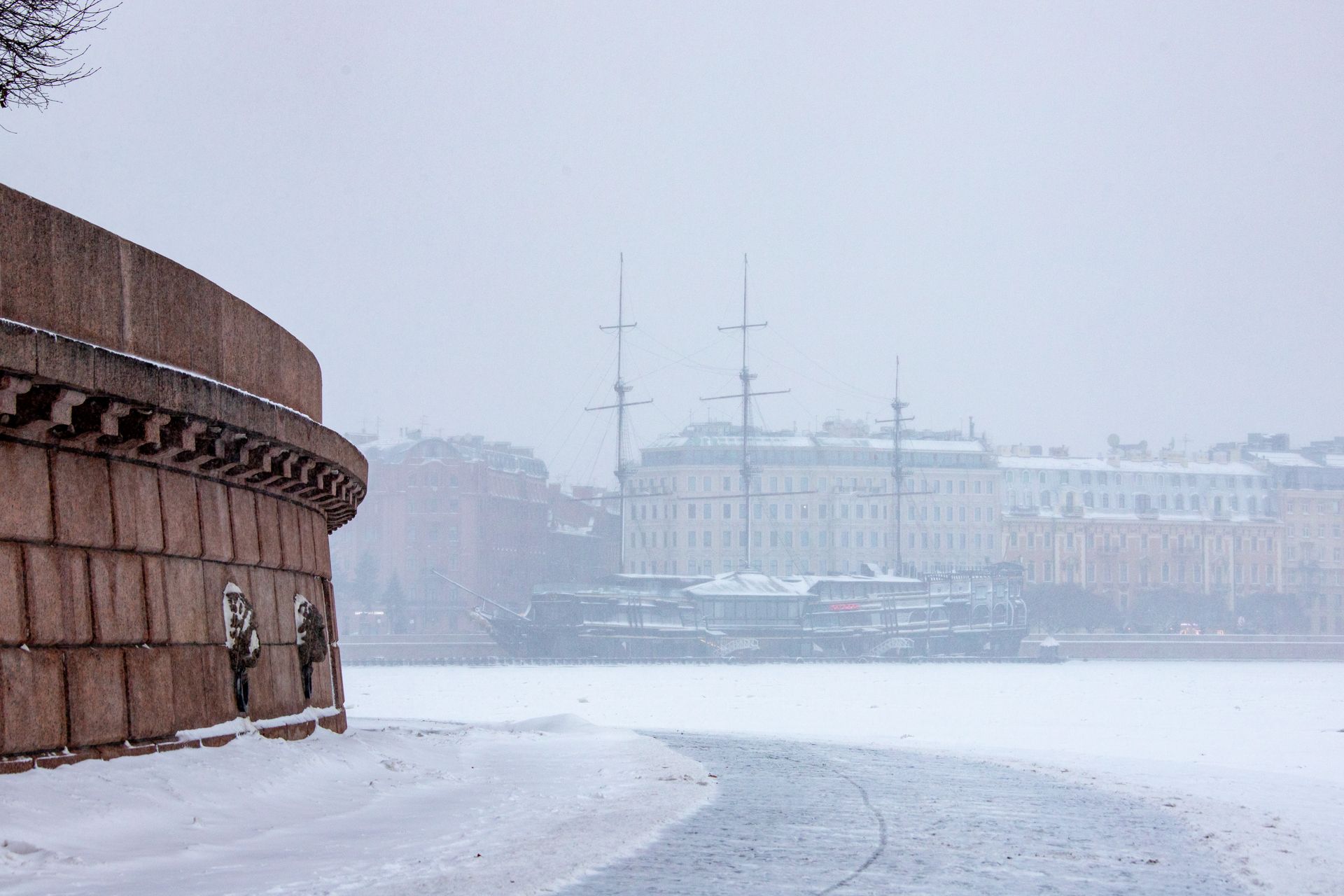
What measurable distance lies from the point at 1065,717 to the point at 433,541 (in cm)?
7449

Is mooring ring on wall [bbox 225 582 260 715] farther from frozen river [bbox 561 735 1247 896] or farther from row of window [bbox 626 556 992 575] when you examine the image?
row of window [bbox 626 556 992 575]

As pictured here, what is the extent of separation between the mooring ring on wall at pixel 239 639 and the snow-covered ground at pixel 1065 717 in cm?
694

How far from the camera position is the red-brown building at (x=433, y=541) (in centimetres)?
9981

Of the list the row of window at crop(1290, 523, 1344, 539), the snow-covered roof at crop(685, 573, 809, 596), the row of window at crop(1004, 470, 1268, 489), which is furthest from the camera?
the row of window at crop(1004, 470, 1268, 489)

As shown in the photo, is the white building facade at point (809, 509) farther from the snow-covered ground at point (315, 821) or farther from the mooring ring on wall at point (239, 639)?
the mooring ring on wall at point (239, 639)

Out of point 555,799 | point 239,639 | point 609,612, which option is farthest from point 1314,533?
point 239,639

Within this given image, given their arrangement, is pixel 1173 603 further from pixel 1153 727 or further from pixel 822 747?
pixel 822 747

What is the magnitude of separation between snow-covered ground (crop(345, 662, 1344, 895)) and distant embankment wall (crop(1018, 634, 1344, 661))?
19.1m

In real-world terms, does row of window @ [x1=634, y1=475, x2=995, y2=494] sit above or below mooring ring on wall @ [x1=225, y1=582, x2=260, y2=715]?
below

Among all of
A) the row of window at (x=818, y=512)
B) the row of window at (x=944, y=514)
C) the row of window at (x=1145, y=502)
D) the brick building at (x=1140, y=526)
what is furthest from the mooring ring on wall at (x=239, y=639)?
the row of window at (x=1145, y=502)

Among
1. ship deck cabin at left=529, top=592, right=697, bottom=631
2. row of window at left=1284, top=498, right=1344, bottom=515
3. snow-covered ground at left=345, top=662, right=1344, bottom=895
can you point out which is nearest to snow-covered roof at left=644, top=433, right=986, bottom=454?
row of window at left=1284, top=498, right=1344, bottom=515

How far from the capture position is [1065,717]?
105ft

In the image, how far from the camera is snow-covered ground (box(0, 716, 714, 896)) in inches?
296

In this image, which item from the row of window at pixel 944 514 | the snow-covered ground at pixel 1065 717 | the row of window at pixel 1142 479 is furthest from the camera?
the row of window at pixel 1142 479
